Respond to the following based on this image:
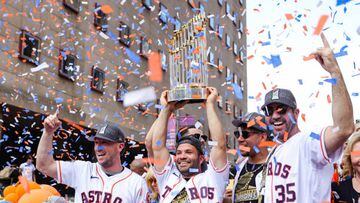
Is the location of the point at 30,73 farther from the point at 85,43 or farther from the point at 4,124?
the point at 85,43

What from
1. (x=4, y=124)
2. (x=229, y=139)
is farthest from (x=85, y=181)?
(x=229, y=139)

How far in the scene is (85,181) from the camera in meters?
5.93

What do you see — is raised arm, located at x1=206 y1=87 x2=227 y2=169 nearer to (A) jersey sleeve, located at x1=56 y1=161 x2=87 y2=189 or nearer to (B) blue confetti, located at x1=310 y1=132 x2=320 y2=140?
(B) blue confetti, located at x1=310 y1=132 x2=320 y2=140

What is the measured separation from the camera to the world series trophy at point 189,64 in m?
5.99

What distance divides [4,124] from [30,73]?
2.05 meters

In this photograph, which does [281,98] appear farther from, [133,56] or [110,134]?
[133,56]

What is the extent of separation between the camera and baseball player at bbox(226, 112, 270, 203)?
17.4 feet

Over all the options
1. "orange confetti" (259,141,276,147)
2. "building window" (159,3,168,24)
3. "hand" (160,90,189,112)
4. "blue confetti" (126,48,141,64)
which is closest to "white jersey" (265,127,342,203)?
"orange confetti" (259,141,276,147)

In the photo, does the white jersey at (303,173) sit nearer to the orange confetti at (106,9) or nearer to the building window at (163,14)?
the orange confetti at (106,9)

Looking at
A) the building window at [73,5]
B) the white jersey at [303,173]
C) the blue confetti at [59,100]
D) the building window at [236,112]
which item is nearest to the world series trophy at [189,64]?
the white jersey at [303,173]

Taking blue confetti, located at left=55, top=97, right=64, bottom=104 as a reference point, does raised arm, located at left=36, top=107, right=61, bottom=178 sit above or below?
below

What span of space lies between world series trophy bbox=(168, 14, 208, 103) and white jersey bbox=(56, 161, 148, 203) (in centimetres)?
97

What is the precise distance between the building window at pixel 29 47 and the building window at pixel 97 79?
321 centimetres

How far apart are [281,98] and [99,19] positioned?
17325 millimetres
